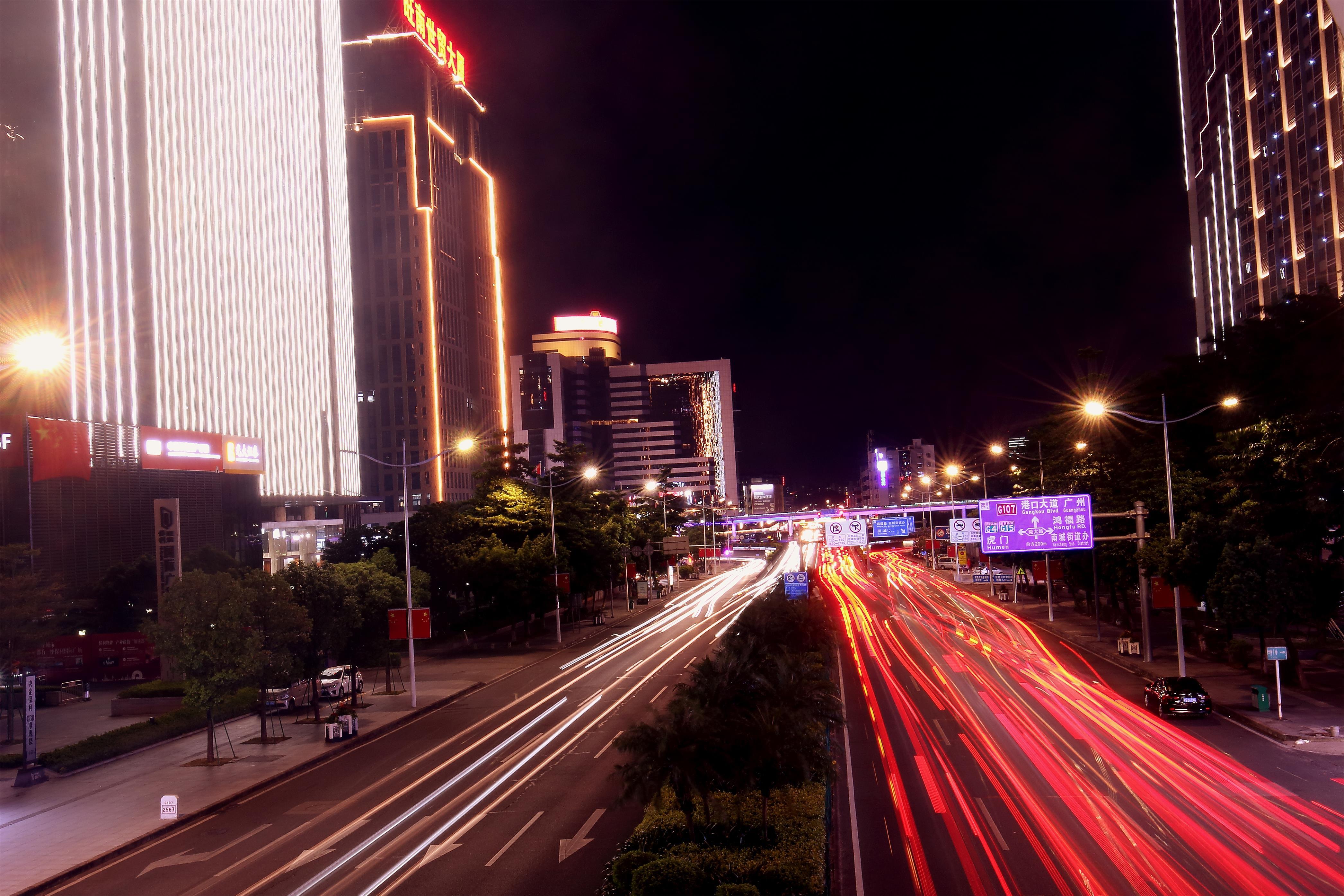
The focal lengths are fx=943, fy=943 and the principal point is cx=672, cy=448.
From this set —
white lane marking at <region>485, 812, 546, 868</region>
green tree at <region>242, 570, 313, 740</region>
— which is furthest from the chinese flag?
white lane marking at <region>485, 812, 546, 868</region>

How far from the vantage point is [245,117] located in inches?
3445

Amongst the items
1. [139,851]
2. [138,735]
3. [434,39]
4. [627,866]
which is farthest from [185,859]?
[434,39]

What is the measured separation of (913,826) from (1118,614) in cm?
4341

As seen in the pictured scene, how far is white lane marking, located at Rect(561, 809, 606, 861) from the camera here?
58.2 feet

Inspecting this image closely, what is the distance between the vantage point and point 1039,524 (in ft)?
114

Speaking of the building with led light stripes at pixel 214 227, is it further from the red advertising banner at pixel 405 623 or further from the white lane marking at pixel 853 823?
the white lane marking at pixel 853 823

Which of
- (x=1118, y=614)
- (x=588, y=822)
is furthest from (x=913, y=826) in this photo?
(x=1118, y=614)

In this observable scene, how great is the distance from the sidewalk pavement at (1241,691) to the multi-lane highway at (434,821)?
1827 cm

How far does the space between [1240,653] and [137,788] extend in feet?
128

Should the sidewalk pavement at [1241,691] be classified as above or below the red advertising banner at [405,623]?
below

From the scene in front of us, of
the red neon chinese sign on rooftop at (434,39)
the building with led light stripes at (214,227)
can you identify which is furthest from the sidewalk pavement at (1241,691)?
the red neon chinese sign on rooftop at (434,39)

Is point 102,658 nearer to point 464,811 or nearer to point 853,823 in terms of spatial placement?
point 464,811

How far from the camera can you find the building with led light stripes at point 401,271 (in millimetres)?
139375

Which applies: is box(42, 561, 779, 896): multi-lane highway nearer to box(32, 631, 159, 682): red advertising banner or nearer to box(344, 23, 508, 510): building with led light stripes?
box(32, 631, 159, 682): red advertising banner
